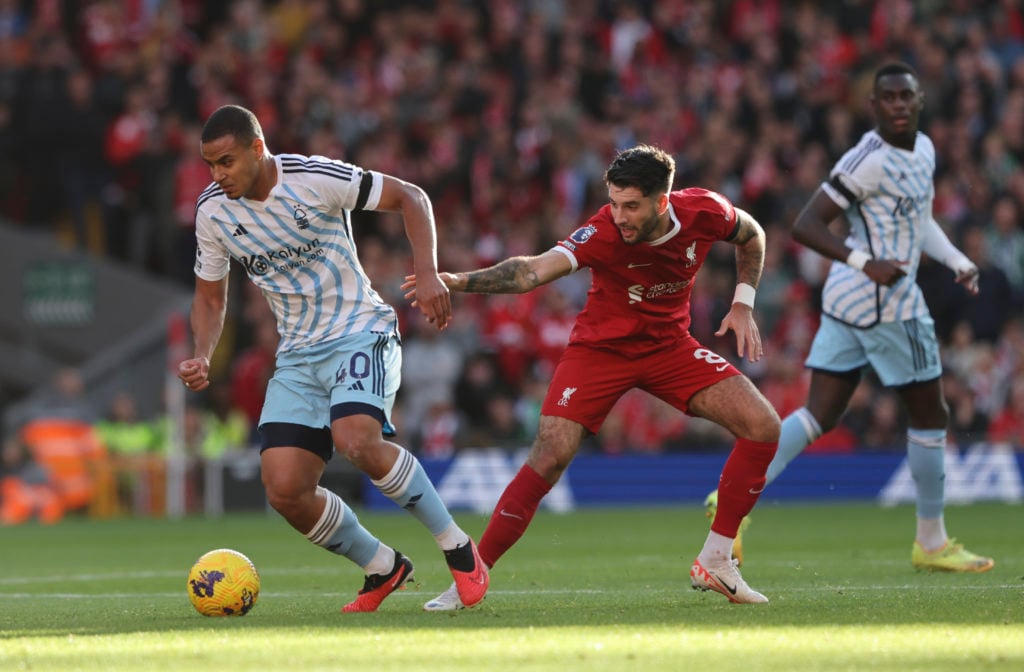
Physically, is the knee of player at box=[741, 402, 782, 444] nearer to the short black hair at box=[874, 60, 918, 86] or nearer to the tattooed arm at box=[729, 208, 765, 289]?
the tattooed arm at box=[729, 208, 765, 289]

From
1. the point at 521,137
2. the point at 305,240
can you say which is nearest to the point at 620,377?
the point at 305,240

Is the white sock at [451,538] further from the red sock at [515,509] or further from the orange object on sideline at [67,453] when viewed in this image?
the orange object on sideline at [67,453]

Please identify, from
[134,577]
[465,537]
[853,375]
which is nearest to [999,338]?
[853,375]

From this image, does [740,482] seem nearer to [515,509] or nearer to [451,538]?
[515,509]

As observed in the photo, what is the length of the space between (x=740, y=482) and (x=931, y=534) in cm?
216

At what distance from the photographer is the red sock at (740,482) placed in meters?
8.21

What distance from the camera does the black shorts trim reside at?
7.97m

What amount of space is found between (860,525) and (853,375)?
4.80 metres

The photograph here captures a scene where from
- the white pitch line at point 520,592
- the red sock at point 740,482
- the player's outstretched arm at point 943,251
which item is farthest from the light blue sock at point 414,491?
the player's outstretched arm at point 943,251

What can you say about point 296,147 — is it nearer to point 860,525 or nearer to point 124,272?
point 124,272

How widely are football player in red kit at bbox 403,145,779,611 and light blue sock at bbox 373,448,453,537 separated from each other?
290 millimetres

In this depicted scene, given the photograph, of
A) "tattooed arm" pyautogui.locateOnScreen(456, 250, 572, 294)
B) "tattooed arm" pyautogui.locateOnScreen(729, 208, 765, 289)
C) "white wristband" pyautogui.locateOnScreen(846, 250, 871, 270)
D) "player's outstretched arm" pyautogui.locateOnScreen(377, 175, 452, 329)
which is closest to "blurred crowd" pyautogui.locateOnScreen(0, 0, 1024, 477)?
"white wristband" pyautogui.locateOnScreen(846, 250, 871, 270)

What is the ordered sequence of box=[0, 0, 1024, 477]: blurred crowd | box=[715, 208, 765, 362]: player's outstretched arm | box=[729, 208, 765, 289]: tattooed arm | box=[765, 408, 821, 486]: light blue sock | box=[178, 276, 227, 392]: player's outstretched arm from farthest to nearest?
box=[0, 0, 1024, 477]: blurred crowd, box=[765, 408, 821, 486]: light blue sock, box=[729, 208, 765, 289]: tattooed arm, box=[178, 276, 227, 392]: player's outstretched arm, box=[715, 208, 765, 362]: player's outstretched arm

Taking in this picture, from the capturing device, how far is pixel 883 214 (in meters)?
10.1
